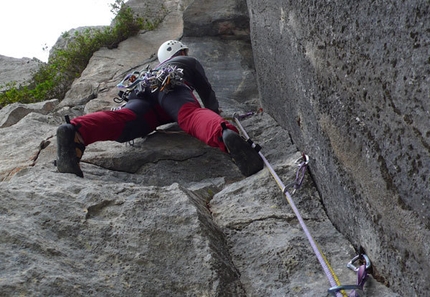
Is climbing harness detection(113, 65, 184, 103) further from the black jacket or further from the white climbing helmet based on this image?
the white climbing helmet

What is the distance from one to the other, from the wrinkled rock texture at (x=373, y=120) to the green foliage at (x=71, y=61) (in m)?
5.72

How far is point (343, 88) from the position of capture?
2.38 metres

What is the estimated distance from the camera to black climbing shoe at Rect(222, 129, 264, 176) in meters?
3.74

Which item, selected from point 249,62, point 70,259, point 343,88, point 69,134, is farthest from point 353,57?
point 249,62

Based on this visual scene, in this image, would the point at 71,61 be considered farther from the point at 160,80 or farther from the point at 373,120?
the point at 373,120

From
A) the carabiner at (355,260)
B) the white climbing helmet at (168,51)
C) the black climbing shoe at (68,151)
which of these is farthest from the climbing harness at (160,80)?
the carabiner at (355,260)

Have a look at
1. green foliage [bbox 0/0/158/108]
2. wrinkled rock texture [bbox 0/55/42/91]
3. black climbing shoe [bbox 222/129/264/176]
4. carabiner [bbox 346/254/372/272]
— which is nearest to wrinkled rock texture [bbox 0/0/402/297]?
carabiner [bbox 346/254/372/272]

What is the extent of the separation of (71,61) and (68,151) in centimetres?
495

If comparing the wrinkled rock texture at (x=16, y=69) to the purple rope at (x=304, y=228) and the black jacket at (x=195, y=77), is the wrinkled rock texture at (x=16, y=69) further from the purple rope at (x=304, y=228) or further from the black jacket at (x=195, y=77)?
the purple rope at (x=304, y=228)

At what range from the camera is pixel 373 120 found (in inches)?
83.4

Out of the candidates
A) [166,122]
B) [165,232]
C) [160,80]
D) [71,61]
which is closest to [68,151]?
[160,80]

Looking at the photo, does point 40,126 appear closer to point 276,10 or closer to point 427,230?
point 276,10

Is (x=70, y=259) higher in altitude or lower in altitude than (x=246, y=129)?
higher

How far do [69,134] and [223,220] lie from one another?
155 cm
